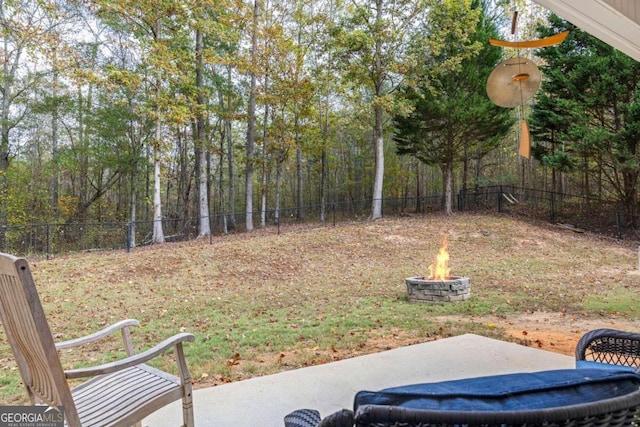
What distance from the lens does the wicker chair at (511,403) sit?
2.06 ft

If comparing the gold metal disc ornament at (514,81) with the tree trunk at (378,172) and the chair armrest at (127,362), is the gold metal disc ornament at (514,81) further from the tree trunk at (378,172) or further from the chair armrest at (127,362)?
the tree trunk at (378,172)

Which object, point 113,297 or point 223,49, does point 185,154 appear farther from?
point 113,297

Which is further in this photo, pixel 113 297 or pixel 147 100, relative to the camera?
pixel 147 100

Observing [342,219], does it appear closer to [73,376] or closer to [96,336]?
[96,336]

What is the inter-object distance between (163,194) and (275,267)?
11.0 meters

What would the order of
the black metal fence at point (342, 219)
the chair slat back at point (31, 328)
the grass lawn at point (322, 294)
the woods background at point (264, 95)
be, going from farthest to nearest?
the woods background at point (264, 95) < the black metal fence at point (342, 219) < the grass lawn at point (322, 294) < the chair slat back at point (31, 328)

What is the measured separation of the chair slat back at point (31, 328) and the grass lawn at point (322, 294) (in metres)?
1.55

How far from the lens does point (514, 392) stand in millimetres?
693

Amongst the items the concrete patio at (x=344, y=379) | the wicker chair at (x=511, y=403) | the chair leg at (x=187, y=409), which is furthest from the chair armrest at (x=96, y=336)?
the wicker chair at (x=511, y=403)

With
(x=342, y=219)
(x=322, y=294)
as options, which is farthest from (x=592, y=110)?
(x=322, y=294)

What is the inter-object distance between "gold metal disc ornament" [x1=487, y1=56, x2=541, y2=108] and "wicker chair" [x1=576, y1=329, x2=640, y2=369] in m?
1.82

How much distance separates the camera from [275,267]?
7.32m

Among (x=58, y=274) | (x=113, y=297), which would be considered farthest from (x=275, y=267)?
(x=58, y=274)

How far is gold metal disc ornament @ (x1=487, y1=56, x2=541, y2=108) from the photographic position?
2986 millimetres
